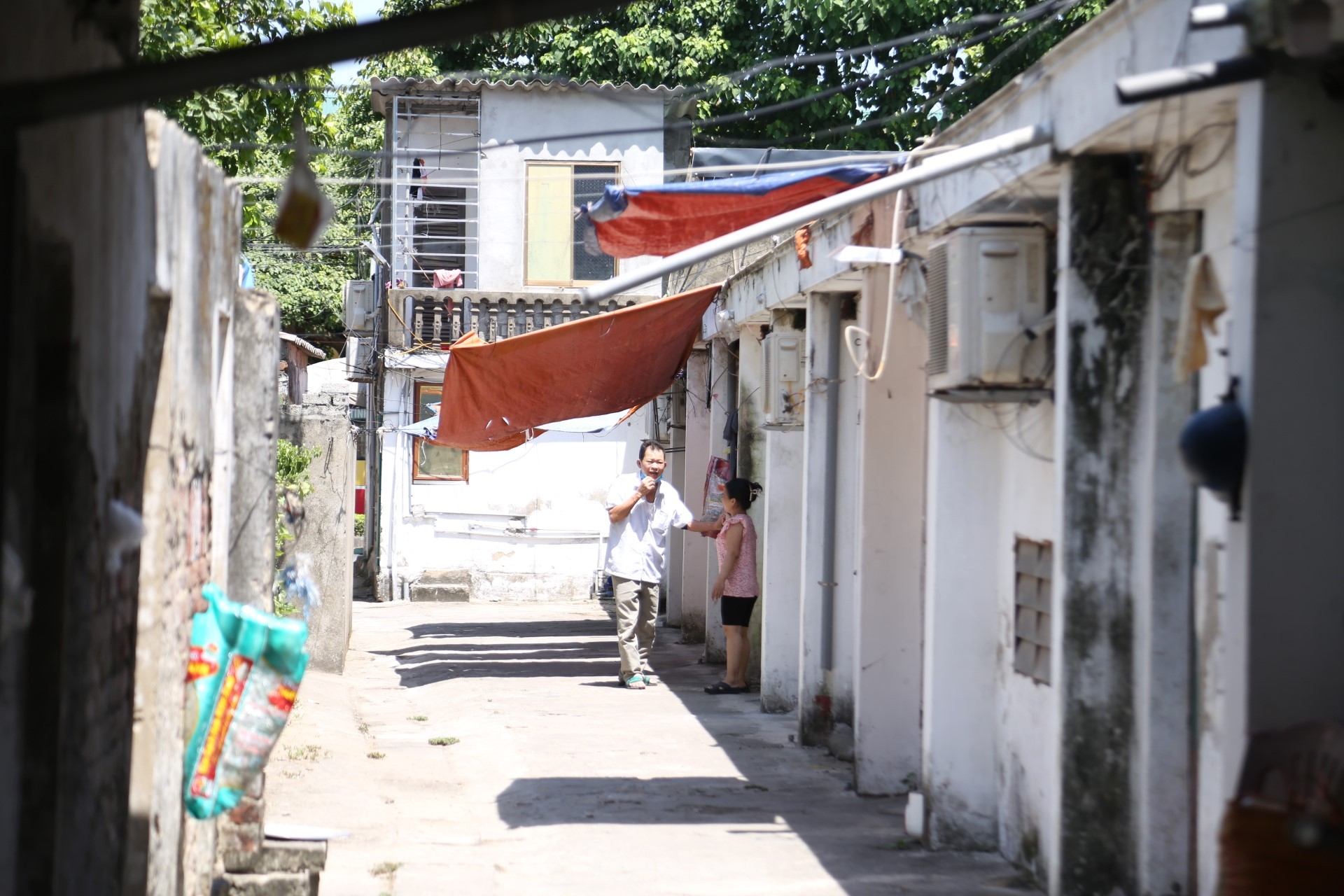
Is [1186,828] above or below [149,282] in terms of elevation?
below

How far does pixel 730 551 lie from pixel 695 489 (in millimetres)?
3410

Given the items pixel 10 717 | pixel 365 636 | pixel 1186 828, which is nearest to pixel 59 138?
pixel 10 717

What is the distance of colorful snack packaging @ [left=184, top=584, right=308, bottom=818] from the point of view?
4.93 meters

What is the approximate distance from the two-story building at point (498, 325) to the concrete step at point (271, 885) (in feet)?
39.9

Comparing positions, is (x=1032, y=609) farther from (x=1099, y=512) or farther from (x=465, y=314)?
(x=465, y=314)

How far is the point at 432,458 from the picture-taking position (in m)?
18.2

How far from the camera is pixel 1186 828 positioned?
5035mm

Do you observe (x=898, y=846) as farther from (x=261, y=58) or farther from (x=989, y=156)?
(x=261, y=58)

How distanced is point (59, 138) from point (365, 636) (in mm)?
11910

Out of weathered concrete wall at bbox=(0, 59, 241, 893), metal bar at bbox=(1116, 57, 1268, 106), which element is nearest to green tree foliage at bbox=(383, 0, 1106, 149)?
weathered concrete wall at bbox=(0, 59, 241, 893)

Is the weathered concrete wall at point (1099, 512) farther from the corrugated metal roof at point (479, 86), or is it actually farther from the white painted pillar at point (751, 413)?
the corrugated metal roof at point (479, 86)

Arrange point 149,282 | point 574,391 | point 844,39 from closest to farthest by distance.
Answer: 1. point 149,282
2. point 574,391
3. point 844,39

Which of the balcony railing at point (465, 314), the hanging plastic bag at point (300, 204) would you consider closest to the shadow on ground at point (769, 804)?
the hanging plastic bag at point (300, 204)

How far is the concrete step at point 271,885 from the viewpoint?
568 centimetres
